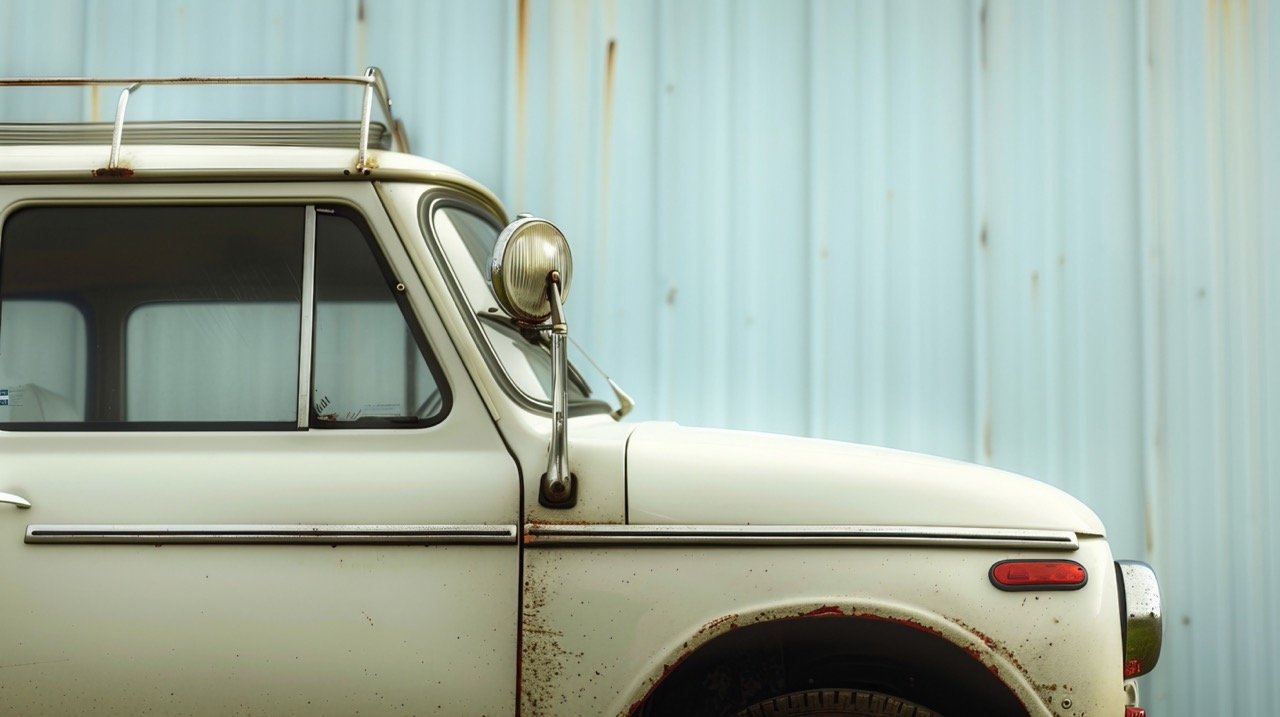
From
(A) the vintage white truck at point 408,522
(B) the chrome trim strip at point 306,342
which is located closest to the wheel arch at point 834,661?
(A) the vintage white truck at point 408,522

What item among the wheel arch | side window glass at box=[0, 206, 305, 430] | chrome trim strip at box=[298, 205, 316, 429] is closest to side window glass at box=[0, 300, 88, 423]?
side window glass at box=[0, 206, 305, 430]

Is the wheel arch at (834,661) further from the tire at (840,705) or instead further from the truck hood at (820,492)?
the truck hood at (820,492)

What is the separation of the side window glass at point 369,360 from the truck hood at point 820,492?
0.52 meters

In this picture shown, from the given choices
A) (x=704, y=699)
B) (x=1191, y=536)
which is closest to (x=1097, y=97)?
(x=1191, y=536)

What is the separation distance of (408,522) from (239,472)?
1.37 ft

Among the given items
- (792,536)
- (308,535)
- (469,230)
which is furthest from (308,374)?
(792,536)

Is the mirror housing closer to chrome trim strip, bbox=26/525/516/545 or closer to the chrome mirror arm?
the chrome mirror arm

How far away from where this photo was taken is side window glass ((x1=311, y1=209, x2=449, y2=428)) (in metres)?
2.20

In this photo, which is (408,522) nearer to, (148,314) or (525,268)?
(525,268)

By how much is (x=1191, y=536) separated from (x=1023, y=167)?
5.31 ft

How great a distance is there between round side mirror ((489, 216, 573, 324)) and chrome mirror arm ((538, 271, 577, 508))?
0.03 metres

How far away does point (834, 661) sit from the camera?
2133mm

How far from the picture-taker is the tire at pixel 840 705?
6.72 ft

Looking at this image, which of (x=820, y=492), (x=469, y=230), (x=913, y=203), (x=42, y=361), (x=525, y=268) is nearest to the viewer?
(x=525, y=268)
